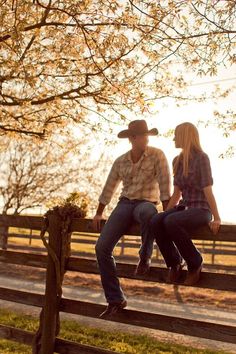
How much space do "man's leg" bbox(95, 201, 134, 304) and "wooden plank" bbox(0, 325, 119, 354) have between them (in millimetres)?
630

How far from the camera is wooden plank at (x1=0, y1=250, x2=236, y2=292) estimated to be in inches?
183

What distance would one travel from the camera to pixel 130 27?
773 cm

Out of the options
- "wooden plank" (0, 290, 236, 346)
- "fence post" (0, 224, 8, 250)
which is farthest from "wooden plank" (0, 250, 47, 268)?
"fence post" (0, 224, 8, 250)

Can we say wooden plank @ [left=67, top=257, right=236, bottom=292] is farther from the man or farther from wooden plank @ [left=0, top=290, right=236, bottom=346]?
wooden plank @ [left=0, top=290, right=236, bottom=346]

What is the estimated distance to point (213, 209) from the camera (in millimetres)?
4469

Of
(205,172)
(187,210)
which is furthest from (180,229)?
(205,172)

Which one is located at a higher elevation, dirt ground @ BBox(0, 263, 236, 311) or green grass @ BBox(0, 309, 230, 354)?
dirt ground @ BBox(0, 263, 236, 311)

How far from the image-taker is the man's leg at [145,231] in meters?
4.76

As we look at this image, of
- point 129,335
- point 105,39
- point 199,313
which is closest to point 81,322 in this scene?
point 129,335

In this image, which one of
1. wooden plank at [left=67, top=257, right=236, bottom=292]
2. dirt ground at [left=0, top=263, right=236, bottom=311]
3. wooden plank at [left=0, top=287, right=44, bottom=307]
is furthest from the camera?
dirt ground at [left=0, top=263, right=236, bottom=311]

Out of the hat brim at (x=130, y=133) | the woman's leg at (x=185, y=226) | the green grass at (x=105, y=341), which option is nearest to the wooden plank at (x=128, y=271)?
the woman's leg at (x=185, y=226)

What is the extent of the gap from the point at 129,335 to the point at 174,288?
246 inches

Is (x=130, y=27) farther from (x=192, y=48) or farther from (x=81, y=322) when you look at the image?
(x=81, y=322)

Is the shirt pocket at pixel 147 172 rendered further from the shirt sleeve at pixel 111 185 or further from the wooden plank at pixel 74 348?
the wooden plank at pixel 74 348
